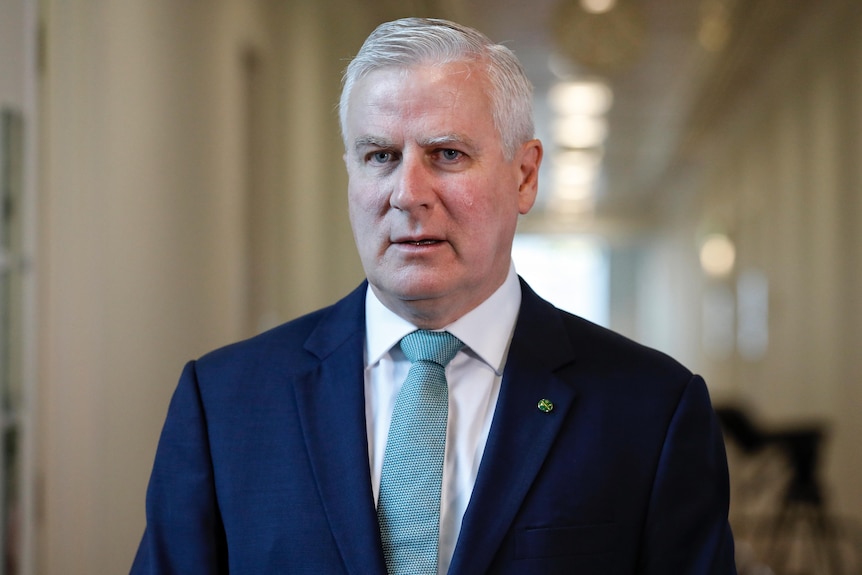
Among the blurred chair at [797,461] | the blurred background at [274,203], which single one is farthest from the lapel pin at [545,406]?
the blurred chair at [797,461]

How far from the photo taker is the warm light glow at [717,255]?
1145 centimetres

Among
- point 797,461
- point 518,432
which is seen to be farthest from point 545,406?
point 797,461

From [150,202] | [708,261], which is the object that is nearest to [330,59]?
[150,202]

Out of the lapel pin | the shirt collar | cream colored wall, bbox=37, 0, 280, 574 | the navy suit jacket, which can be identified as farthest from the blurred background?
the lapel pin

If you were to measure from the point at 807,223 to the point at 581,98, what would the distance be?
276 cm

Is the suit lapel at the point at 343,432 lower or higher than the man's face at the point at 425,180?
lower

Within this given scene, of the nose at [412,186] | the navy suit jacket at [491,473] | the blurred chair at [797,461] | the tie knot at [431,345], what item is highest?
the nose at [412,186]

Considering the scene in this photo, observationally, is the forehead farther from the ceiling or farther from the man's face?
the ceiling

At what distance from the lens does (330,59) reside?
17.0 ft

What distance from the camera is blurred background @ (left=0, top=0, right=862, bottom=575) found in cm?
275

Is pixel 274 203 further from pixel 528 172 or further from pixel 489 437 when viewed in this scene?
pixel 489 437

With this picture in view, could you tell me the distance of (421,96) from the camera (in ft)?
4.50

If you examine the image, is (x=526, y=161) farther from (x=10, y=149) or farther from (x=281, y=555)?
(x=10, y=149)

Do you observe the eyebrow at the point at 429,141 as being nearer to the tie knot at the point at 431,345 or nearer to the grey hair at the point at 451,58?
the grey hair at the point at 451,58
